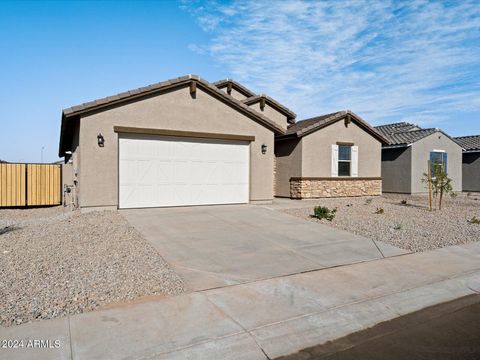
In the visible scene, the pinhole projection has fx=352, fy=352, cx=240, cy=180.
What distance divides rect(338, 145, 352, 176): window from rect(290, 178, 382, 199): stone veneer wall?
0.44 m

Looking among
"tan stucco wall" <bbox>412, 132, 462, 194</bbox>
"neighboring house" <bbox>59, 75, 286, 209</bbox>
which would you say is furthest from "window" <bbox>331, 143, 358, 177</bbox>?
"neighboring house" <bbox>59, 75, 286, 209</bbox>

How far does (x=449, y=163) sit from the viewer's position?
2303 centimetres

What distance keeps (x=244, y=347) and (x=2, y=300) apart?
129 inches

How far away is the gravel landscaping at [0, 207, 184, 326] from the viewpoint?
15.0 feet

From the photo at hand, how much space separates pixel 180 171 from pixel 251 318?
354 inches

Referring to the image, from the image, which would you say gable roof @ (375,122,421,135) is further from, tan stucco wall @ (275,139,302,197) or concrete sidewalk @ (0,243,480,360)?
concrete sidewalk @ (0,243,480,360)

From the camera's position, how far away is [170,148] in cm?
1268

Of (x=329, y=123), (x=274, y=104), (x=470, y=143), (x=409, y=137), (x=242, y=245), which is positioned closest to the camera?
(x=242, y=245)

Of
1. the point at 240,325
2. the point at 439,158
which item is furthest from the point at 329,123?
the point at 240,325

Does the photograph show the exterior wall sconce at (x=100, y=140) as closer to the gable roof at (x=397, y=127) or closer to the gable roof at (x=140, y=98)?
the gable roof at (x=140, y=98)

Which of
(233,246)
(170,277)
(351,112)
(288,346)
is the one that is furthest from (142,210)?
(351,112)

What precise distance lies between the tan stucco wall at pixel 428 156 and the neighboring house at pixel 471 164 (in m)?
2.37

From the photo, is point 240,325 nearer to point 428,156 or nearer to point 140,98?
point 140,98

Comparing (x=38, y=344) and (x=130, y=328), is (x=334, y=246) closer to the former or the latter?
(x=130, y=328)
